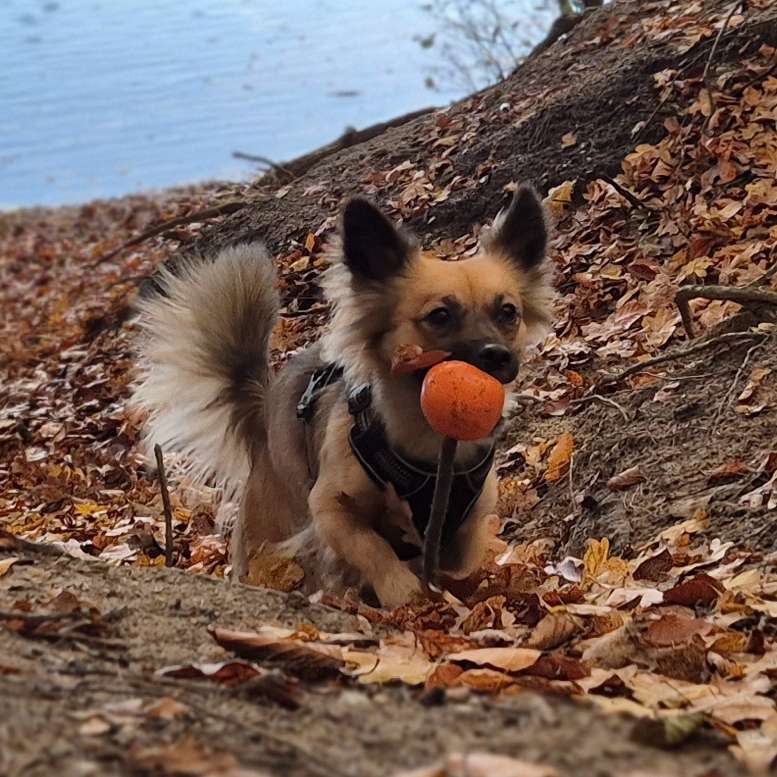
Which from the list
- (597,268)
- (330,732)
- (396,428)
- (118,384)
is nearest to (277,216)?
(118,384)

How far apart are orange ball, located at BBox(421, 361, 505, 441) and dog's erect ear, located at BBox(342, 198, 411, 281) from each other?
103 cm

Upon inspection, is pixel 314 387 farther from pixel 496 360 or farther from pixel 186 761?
pixel 186 761

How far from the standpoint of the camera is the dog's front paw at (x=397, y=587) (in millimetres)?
3363

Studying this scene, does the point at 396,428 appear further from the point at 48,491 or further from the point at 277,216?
the point at 277,216

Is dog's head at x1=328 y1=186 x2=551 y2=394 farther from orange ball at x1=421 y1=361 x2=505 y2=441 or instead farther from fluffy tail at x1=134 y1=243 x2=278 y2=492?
fluffy tail at x1=134 y1=243 x2=278 y2=492

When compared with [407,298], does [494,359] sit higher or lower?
lower

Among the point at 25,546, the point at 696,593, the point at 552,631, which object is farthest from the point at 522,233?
the point at 25,546

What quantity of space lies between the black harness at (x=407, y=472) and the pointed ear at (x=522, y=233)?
0.83 m

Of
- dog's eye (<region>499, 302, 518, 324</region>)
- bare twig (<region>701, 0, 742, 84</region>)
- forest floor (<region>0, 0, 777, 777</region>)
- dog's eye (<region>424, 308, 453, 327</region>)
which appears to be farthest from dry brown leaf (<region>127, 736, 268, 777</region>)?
bare twig (<region>701, 0, 742, 84</region>)

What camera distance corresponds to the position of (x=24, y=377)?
8539 millimetres

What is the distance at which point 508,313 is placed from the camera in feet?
12.3

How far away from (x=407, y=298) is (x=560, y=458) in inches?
47.8

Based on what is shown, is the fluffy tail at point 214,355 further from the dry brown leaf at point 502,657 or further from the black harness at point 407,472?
the dry brown leaf at point 502,657

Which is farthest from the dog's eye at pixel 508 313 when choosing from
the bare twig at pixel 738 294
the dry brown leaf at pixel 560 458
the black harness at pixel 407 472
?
the bare twig at pixel 738 294
